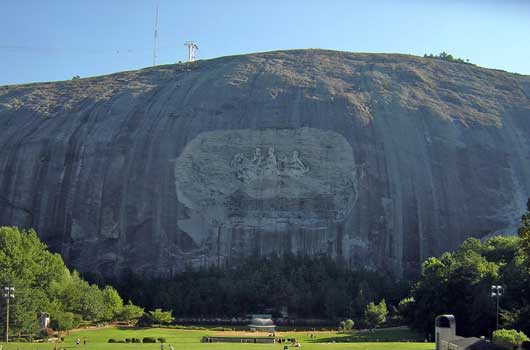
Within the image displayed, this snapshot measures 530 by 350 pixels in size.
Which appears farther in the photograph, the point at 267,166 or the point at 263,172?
the point at 267,166

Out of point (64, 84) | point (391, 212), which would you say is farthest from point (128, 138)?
point (391, 212)

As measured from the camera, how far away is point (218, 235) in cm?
Answer: 7025

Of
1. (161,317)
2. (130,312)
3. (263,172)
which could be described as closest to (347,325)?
(161,317)

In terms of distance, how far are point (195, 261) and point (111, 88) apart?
28904mm

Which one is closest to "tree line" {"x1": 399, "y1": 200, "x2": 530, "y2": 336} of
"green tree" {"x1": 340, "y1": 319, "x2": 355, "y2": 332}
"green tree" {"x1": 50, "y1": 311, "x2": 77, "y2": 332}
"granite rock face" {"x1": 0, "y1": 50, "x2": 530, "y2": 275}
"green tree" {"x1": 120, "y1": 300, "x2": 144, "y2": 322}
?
"green tree" {"x1": 340, "y1": 319, "x2": 355, "y2": 332}

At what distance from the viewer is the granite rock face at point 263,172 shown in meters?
70.4

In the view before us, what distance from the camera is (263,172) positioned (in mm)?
73625

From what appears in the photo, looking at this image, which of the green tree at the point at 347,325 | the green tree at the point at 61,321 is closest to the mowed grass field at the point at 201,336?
the green tree at the point at 61,321

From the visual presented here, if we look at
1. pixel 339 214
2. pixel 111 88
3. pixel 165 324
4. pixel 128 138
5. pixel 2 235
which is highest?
pixel 111 88

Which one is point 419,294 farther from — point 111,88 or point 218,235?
point 111,88

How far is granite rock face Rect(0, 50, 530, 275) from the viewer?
231 feet

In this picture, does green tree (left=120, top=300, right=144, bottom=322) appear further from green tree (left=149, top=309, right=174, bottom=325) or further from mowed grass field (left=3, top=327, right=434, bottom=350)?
mowed grass field (left=3, top=327, right=434, bottom=350)

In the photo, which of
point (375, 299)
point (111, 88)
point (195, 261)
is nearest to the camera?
point (375, 299)

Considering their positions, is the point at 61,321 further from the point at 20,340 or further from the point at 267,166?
the point at 267,166
